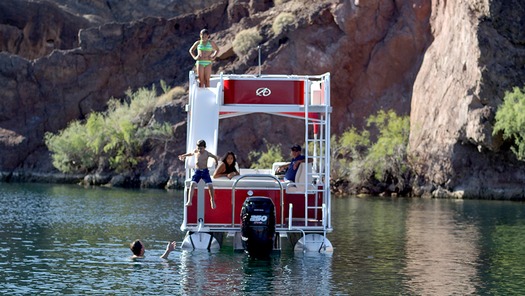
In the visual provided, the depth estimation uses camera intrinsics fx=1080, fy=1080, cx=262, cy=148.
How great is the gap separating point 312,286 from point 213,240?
6077 millimetres

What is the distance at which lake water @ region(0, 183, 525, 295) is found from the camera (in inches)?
931

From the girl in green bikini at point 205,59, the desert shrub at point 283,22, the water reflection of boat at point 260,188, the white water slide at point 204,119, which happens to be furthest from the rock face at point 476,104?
the white water slide at point 204,119

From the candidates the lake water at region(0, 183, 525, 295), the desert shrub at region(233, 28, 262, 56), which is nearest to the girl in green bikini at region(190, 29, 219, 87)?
the lake water at region(0, 183, 525, 295)

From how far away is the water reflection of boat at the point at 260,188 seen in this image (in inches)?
1111

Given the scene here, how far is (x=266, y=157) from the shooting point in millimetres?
69812

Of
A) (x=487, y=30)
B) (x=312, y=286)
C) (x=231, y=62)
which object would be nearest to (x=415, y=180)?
(x=487, y=30)

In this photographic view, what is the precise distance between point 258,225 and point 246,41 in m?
54.8

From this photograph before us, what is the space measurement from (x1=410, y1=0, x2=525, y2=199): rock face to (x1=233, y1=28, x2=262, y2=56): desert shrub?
20.1 metres

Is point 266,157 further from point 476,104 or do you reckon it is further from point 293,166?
point 293,166

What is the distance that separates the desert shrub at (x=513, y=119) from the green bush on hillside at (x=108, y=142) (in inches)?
1084

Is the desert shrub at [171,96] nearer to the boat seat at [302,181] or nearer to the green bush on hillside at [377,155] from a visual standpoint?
the green bush on hillside at [377,155]

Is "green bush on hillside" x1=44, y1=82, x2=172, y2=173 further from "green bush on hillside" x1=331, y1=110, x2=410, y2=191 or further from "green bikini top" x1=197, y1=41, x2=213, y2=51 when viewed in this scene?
"green bikini top" x1=197, y1=41, x2=213, y2=51

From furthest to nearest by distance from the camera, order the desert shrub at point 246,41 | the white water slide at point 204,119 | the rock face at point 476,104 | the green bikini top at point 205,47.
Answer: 1. the desert shrub at point 246,41
2. the rock face at point 476,104
3. the green bikini top at point 205,47
4. the white water slide at point 204,119

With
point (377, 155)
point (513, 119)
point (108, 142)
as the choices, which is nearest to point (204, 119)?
point (513, 119)
